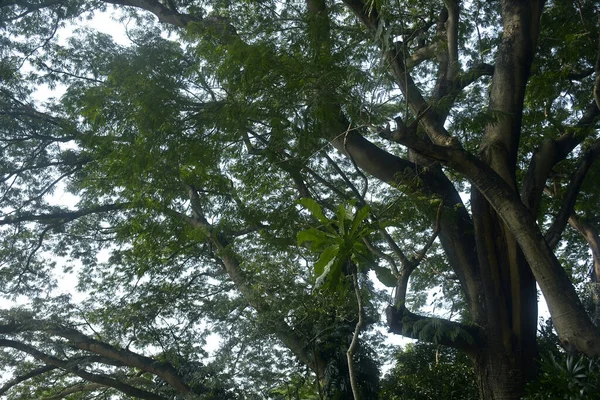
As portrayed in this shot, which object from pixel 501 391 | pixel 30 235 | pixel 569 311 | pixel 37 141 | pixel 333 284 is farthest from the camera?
pixel 30 235

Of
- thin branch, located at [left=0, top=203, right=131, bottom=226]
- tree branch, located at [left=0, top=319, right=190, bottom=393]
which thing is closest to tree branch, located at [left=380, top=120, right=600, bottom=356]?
thin branch, located at [left=0, top=203, right=131, bottom=226]

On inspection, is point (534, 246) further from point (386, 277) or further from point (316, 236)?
point (316, 236)

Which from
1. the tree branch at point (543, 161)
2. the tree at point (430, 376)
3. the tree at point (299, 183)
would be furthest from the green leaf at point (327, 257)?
the tree at point (430, 376)

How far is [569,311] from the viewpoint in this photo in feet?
17.3

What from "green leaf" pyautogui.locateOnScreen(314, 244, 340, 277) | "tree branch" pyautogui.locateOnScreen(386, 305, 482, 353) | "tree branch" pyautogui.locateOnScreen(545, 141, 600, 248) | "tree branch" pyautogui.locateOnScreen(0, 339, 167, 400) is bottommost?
"tree branch" pyautogui.locateOnScreen(386, 305, 482, 353)

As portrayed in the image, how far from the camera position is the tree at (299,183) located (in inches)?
232

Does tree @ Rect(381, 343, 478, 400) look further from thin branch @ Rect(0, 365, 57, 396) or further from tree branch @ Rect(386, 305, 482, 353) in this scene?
thin branch @ Rect(0, 365, 57, 396)

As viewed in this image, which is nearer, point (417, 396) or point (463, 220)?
point (463, 220)

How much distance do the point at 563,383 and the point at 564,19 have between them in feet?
16.1

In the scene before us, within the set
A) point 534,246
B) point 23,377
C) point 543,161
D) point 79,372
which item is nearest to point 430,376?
point 543,161

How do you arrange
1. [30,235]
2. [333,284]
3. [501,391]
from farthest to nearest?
[30,235] → [501,391] → [333,284]

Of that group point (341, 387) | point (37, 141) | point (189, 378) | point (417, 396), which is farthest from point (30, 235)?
point (417, 396)

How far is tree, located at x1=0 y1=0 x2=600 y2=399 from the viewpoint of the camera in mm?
5898

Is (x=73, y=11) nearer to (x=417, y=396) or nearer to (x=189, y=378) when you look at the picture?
(x=189, y=378)
